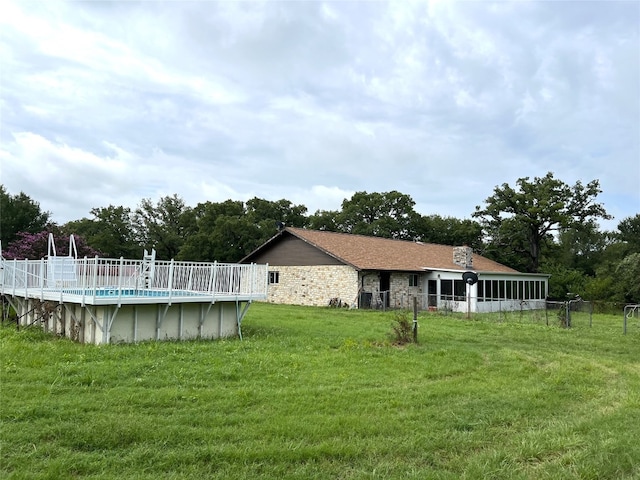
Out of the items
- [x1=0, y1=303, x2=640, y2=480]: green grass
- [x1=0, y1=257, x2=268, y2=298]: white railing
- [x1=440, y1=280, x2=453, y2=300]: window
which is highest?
[x1=0, y1=257, x2=268, y2=298]: white railing

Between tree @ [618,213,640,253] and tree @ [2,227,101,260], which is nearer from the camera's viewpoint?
tree @ [2,227,101,260]

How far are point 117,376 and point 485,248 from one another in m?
40.9

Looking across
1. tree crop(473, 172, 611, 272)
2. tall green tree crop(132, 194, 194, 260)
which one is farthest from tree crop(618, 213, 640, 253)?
tall green tree crop(132, 194, 194, 260)

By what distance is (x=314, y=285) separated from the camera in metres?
26.2

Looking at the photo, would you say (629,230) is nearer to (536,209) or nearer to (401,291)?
(536,209)

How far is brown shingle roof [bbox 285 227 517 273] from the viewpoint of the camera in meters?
25.3

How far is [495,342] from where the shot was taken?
12555 millimetres

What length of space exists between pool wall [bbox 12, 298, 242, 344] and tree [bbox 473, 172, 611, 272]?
3591 cm

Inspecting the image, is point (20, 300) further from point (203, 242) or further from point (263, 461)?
point (203, 242)

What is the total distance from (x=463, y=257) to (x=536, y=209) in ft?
46.3

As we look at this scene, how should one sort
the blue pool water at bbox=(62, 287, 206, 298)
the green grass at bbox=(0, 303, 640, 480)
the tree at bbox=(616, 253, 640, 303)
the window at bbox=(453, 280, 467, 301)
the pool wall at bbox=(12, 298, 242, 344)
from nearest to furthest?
the green grass at bbox=(0, 303, 640, 480), the pool wall at bbox=(12, 298, 242, 344), the blue pool water at bbox=(62, 287, 206, 298), the window at bbox=(453, 280, 467, 301), the tree at bbox=(616, 253, 640, 303)

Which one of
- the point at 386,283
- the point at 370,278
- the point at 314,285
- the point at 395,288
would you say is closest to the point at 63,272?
the point at 314,285

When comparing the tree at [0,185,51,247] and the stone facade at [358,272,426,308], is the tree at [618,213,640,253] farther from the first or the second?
the tree at [0,185,51,247]

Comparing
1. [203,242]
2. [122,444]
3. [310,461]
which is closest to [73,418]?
[122,444]
